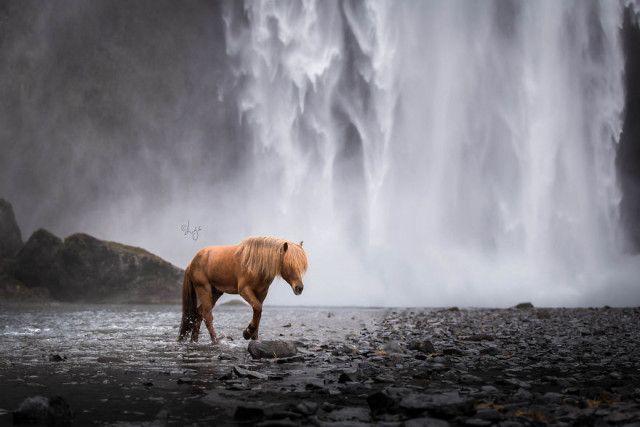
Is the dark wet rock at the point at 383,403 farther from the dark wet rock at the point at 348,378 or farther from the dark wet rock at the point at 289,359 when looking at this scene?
the dark wet rock at the point at 289,359

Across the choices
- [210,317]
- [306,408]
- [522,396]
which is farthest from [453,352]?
[210,317]

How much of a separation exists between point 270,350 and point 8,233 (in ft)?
566

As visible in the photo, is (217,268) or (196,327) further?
(196,327)

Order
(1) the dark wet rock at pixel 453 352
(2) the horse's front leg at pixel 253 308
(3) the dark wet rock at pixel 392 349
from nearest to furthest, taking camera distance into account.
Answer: (1) the dark wet rock at pixel 453 352
(3) the dark wet rock at pixel 392 349
(2) the horse's front leg at pixel 253 308

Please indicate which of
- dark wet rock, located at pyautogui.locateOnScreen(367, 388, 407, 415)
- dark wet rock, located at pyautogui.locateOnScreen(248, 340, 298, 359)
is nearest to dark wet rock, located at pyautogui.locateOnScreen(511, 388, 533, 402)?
dark wet rock, located at pyautogui.locateOnScreen(367, 388, 407, 415)

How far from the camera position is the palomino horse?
9961 mm

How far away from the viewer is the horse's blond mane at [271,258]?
388 inches

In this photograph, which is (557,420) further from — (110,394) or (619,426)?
(110,394)

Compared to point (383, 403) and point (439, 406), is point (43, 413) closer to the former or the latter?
point (383, 403)

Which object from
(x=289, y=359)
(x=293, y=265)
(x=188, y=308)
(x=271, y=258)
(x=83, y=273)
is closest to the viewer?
(x=289, y=359)

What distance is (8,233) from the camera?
143 metres

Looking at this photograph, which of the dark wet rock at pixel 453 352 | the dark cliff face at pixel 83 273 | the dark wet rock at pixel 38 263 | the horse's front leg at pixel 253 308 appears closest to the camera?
the dark wet rock at pixel 453 352

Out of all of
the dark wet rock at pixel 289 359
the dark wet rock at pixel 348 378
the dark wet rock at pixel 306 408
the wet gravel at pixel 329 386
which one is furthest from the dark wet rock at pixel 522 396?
the dark wet rock at pixel 289 359

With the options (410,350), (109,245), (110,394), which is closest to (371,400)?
(110,394)
